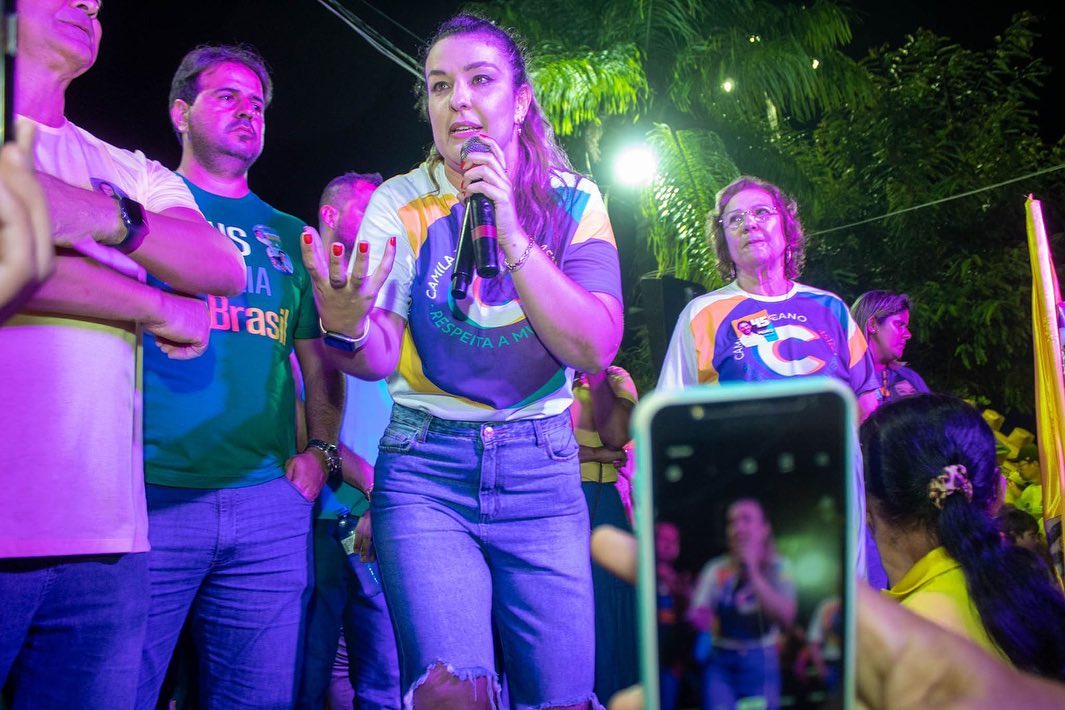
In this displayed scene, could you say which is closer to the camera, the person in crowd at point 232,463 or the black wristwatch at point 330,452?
the person in crowd at point 232,463

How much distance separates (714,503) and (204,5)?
A: 740cm

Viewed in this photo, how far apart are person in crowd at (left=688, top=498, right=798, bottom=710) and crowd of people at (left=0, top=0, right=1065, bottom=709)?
1.10m

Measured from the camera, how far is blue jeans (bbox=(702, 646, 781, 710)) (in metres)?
0.65

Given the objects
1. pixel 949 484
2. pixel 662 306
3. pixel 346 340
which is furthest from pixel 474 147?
pixel 662 306

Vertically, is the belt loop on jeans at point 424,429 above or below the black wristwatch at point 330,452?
above

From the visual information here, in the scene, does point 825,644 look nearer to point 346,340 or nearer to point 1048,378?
point 346,340

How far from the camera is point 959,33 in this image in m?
16.0

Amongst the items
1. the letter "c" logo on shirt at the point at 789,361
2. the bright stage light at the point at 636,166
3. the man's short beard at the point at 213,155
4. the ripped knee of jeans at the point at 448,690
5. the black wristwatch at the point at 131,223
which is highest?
the bright stage light at the point at 636,166

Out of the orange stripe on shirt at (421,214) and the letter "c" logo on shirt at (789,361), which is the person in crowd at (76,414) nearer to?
the orange stripe on shirt at (421,214)

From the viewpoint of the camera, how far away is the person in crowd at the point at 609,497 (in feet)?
13.3

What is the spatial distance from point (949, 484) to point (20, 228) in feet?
5.92

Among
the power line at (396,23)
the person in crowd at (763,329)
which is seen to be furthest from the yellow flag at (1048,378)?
the power line at (396,23)

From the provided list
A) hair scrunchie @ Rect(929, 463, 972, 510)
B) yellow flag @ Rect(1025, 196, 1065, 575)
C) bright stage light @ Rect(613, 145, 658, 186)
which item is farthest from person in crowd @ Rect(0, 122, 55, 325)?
bright stage light @ Rect(613, 145, 658, 186)

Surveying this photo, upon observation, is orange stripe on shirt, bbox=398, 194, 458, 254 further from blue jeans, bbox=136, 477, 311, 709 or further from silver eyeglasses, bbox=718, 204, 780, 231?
silver eyeglasses, bbox=718, 204, 780, 231
